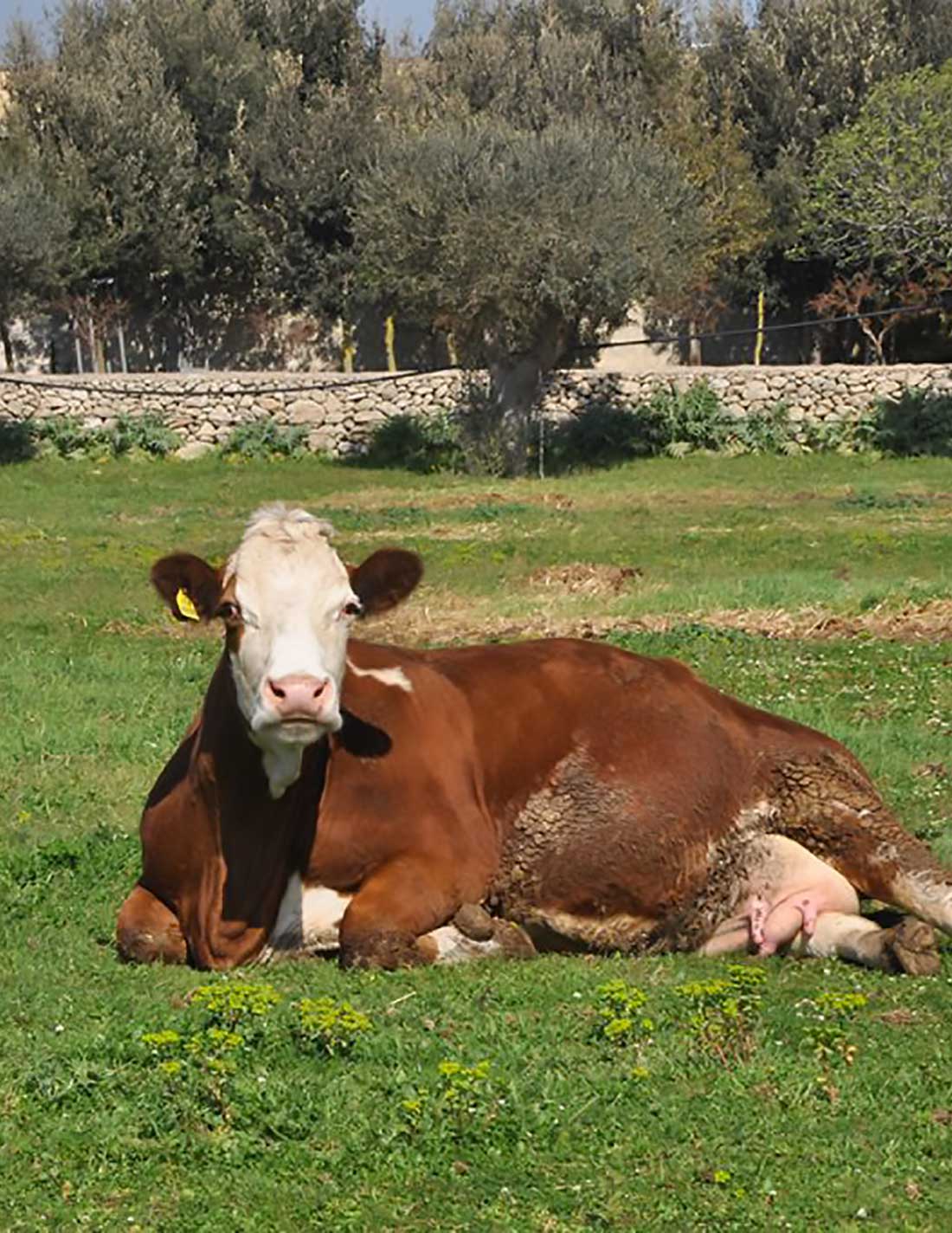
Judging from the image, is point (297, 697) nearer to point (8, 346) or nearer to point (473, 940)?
point (473, 940)

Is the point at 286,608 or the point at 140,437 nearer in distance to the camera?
the point at 286,608

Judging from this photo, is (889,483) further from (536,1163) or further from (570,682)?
(536,1163)

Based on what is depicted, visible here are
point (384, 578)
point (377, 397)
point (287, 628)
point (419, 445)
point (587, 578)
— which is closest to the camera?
point (287, 628)

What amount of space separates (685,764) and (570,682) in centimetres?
70

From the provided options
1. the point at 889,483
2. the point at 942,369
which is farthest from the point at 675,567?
the point at 942,369

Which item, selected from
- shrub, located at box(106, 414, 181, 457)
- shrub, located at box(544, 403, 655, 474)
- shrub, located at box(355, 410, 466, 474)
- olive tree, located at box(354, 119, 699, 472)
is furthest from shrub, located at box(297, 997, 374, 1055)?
shrub, located at box(106, 414, 181, 457)

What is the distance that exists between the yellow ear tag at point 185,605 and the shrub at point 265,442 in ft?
120

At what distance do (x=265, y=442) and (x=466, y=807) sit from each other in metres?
37.4

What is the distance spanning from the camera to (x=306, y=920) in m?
8.23

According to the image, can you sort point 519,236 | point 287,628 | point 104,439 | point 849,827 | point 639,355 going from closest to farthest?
point 287,628 < point 849,827 < point 519,236 < point 104,439 < point 639,355

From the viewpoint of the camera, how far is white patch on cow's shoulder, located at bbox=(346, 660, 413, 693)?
8.92 meters

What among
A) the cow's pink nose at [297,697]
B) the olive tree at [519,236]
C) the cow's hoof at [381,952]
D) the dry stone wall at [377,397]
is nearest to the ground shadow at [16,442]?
the dry stone wall at [377,397]

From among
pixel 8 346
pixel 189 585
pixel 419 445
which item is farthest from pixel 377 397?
pixel 189 585

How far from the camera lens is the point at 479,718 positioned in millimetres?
8852
